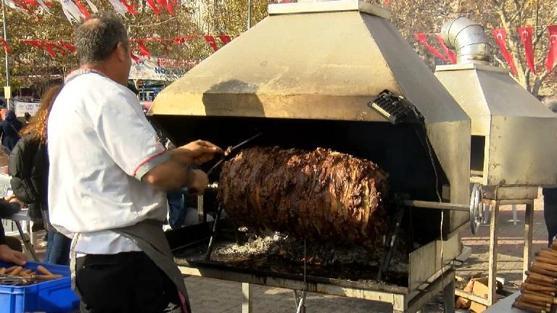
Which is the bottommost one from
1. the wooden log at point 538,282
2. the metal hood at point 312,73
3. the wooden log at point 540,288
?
the wooden log at point 540,288

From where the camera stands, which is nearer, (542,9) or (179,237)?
(179,237)

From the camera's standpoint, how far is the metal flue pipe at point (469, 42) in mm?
6438

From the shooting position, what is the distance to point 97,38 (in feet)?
7.43

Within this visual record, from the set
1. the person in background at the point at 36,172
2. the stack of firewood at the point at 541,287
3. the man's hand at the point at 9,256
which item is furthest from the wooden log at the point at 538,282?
the person in background at the point at 36,172

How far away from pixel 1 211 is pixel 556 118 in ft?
16.2

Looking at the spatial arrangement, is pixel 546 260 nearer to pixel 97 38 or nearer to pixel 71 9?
pixel 97 38

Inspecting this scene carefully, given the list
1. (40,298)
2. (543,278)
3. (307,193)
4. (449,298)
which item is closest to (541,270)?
(543,278)

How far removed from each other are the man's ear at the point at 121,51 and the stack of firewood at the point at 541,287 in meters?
2.17

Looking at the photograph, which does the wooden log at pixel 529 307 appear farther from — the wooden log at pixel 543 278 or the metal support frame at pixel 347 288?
the metal support frame at pixel 347 288

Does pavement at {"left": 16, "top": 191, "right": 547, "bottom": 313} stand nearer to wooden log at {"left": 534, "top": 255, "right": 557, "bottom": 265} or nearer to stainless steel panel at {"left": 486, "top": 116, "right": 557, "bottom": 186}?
stainless steel panel at {"left": 486, "top": 116, "right": 557, "bottom": 186}

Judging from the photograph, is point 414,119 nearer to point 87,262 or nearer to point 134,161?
point 134,161

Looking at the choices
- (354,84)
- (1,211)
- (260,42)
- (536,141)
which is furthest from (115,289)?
(536,141)

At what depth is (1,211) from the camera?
13.1ft

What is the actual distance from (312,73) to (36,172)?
2872 millimetres
